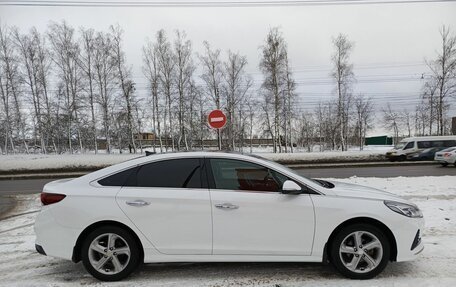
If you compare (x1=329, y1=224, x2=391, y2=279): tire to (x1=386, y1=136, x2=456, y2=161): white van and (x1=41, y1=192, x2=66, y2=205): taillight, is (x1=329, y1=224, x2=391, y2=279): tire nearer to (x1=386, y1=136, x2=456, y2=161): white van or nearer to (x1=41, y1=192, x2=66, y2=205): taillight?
(x1=41, y1=192, x2=66, y2=205): taillight

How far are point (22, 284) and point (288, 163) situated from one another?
2227 cm

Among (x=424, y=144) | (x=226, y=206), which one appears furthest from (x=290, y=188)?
(x=424, y=144)

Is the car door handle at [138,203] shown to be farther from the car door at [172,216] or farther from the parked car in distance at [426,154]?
the parked car in distance at [426,154]

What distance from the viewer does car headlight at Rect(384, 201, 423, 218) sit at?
3715 millimetres

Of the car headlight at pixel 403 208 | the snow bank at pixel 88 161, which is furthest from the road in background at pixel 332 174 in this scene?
the car headlight at pixel 403 208

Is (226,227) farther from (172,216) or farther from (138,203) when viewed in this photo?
(138,203)

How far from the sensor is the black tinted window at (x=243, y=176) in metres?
3.80

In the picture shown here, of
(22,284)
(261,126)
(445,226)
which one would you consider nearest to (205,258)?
(22,284)

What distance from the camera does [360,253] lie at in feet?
12.1

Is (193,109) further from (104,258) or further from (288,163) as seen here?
(104,258)

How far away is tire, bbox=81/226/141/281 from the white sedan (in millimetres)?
11

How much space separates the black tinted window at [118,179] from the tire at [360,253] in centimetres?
255

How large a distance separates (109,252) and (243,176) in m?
1.80

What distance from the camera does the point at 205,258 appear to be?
3.71 m
